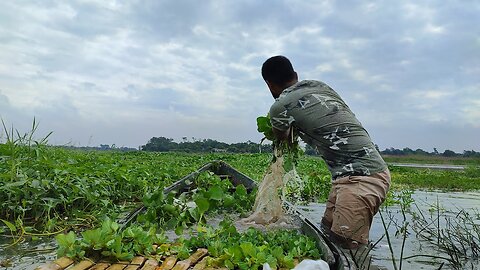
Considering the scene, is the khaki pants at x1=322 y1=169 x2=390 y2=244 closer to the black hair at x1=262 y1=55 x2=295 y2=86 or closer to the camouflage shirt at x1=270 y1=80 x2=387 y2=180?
the camouflage shirt at x1=270 y1=80 x2=387 y2=180

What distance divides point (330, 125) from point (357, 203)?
2.13 ft

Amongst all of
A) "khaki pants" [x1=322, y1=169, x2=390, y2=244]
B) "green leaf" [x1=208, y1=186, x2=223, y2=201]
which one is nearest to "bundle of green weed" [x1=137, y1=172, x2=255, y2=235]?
"green leaf" [x1=208, y1=186, x2=223, y2=201]

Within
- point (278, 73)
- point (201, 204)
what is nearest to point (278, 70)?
point (278, 73)

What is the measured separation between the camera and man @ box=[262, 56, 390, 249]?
11.4 feet

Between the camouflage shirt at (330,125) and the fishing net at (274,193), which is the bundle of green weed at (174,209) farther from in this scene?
the camouflage shirt at (330,125)

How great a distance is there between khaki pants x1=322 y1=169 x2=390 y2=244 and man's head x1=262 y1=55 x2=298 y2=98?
0.97 meters

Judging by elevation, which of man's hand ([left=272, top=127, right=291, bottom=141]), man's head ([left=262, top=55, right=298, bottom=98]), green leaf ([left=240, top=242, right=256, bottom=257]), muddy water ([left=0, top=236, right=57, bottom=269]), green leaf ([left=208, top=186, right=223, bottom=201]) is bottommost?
muddy water ([left=0, top=236, right=57, bottom=269])

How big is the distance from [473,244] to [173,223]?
293 cm

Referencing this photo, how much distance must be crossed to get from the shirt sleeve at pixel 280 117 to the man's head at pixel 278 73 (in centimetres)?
24

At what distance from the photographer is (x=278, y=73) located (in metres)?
3.83

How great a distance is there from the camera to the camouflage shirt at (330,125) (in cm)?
354

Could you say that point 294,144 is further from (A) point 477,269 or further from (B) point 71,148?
(B) point 71,148

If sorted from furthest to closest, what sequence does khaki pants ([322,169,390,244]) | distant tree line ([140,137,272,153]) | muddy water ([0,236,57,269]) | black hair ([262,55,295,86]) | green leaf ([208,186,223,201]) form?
distant tree line ([140,137,272,153]), green leaf ([208,186,223,201]), black hair ([262,55,295,86]), khaki pants ([322,169,390,244]), muddy water ([0,236,57,269])

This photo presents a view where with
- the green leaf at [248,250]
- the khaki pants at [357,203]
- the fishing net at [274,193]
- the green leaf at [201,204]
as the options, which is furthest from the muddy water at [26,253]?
the khaki pants at [357,203]
